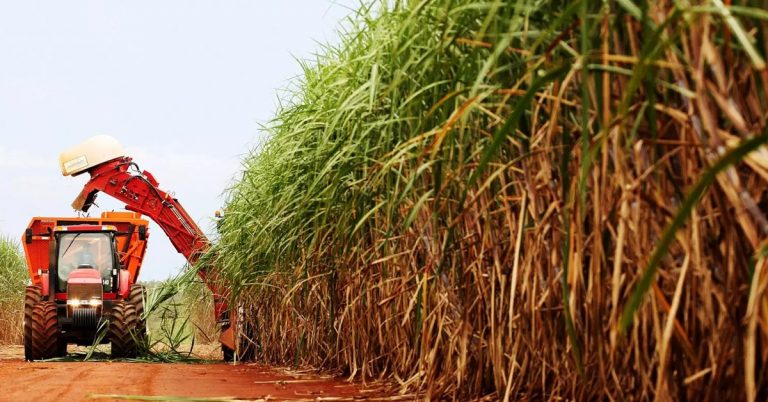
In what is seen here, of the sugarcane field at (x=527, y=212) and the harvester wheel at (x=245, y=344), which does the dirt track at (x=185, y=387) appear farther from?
the harvester wheel at (x=245, y=344)

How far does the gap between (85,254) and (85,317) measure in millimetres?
1056

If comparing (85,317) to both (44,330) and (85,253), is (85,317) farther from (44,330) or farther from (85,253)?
(85,253)

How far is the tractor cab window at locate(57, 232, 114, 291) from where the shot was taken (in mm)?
11414

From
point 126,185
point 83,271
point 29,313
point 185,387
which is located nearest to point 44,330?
point 29,313

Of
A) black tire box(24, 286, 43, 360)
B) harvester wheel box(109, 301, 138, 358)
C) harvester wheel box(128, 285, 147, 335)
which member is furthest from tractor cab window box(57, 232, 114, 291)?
harvester wheel box(109, 301, 138, 358)

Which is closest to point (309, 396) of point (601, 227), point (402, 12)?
point (402, 12)

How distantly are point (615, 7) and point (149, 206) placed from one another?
9829mm

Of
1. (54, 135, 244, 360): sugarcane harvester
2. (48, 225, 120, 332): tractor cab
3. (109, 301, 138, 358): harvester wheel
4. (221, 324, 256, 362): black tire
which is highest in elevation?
(54, 135, 244, 360): sugarcane harvester

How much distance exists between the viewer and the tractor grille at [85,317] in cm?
1078

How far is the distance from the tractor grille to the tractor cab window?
64 cm

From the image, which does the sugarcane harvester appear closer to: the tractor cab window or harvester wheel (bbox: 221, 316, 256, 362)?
the tractor cab window

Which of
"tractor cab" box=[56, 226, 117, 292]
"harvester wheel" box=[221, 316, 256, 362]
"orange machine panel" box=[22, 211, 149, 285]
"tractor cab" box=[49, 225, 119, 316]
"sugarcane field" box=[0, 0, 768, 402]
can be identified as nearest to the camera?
"sugarcane field" box=[0, 0, 768, 402]

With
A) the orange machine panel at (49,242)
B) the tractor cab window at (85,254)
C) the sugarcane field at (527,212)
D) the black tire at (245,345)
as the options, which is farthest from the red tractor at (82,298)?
the sugarcane field at (527,212)

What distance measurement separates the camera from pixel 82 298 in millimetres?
10805
